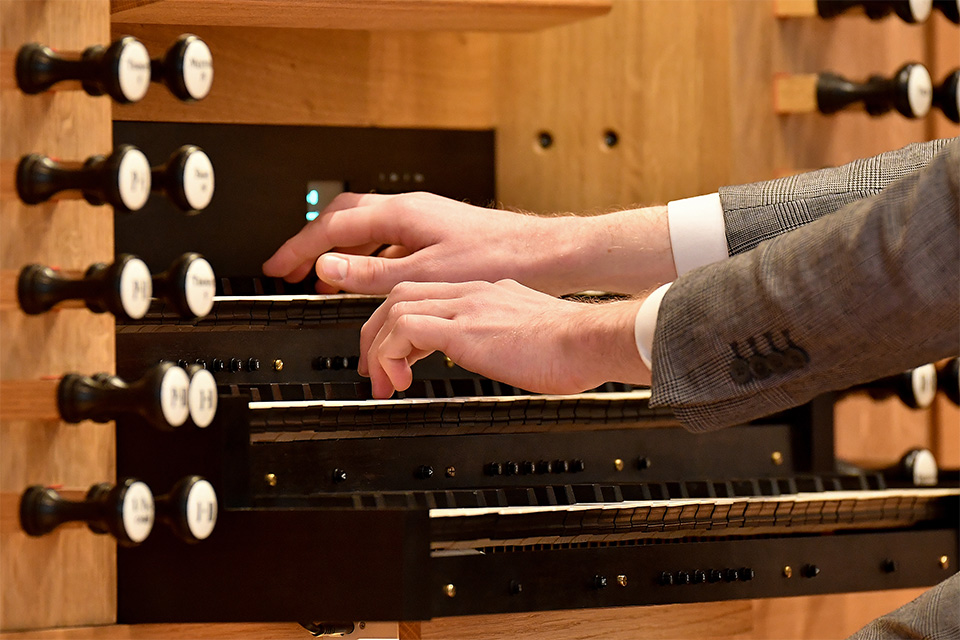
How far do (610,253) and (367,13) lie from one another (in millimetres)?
396

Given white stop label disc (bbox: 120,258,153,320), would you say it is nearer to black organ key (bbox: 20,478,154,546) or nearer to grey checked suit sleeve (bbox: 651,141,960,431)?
black organ key (bbox: 20,478,154,546)

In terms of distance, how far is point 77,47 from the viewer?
44.6 inches

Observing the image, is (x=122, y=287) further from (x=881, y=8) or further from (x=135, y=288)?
(x=881, y=8)

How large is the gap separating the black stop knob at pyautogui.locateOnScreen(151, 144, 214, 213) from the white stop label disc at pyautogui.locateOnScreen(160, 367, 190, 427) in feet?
0.47

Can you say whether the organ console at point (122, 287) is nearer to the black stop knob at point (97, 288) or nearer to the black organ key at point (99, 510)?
the black stop knob at point (97, 288)

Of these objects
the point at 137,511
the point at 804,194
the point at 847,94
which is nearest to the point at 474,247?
the point at 804,194

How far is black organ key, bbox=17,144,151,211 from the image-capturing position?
3.46ft

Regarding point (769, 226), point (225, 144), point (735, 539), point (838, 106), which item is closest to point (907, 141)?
point (838, 106)

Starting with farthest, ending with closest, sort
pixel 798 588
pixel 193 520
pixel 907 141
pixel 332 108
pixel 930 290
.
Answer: pixel 907 141 → pixel 332 108 → pixel 798 588 → pixel 193 520 → pixel 930 290

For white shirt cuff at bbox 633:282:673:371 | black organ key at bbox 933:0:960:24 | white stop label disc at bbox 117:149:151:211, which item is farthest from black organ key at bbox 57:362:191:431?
black organ key at bbox 933:0:960:24

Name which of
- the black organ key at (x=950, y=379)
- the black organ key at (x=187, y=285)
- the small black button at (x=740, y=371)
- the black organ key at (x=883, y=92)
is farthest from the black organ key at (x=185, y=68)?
the black organ key at (x=950, y=379)

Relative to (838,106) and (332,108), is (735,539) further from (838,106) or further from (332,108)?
(332,108)

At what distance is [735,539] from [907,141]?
77 centimetres

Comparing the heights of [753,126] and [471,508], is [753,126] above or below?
above
